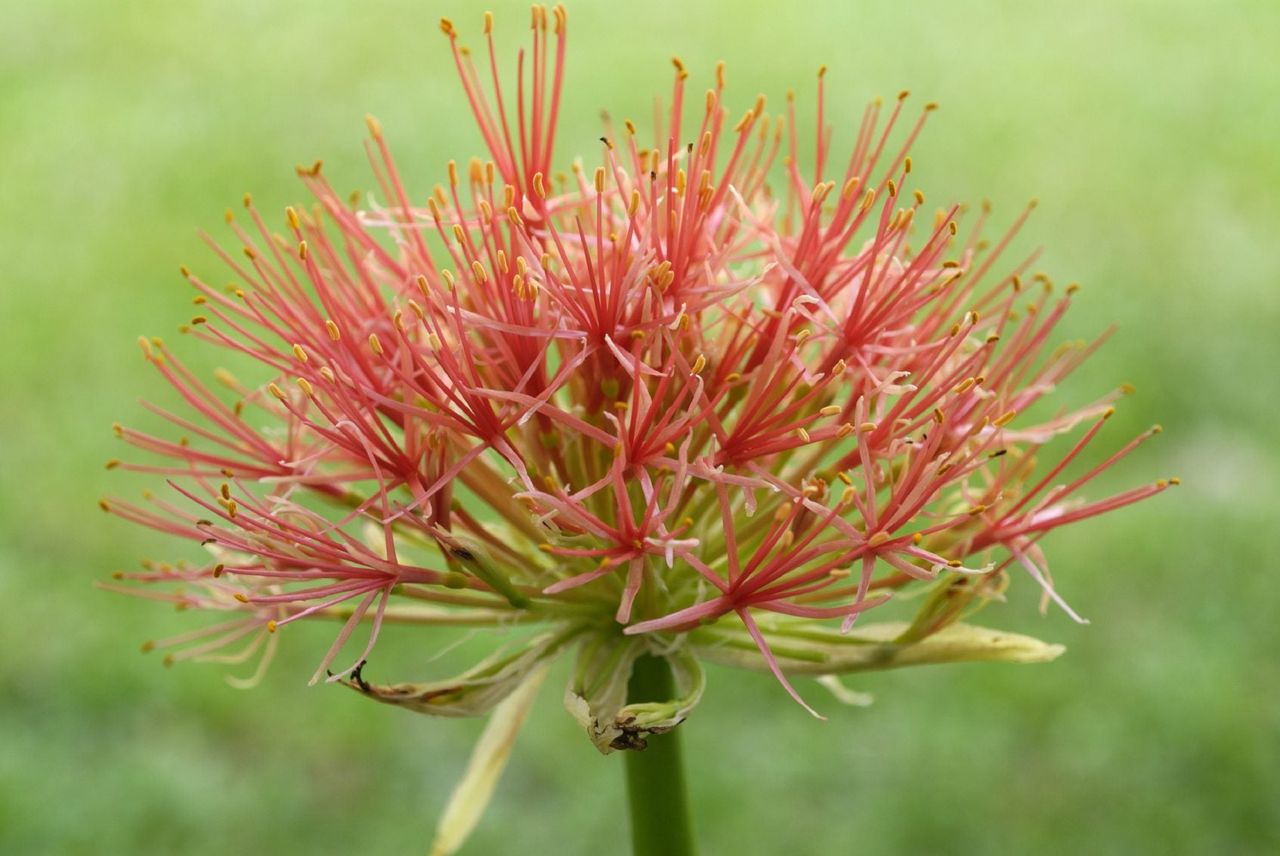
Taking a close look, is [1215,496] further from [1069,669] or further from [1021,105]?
[1021,105]

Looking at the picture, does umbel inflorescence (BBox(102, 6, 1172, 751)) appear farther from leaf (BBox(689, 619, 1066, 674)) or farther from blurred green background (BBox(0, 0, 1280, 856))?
blurred green background (BBox(0, 0, 1280, 856))

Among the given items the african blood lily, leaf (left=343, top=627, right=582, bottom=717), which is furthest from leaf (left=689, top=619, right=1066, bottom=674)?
leaf (left=343, top=627, right=582, bottom=717)

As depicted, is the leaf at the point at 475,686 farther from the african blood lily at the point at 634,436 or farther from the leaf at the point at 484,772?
the leaf at the point at 484,772

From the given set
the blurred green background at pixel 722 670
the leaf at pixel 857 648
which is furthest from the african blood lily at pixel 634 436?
the blurred green background at pixel 722 670

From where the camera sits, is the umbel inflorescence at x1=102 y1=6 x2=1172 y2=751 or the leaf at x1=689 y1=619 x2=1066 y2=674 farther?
the leaf at x1=689 y1=619 x2=1066 y2=674

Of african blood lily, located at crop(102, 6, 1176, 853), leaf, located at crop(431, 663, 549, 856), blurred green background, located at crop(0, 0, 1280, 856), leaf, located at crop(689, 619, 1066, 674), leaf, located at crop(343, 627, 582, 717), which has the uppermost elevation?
african blood lily, located at crop(102, 6, 1176, 853)

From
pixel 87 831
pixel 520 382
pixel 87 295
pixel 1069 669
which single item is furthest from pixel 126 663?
pixel 520 382

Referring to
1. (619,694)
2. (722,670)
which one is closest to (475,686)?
(619,694)

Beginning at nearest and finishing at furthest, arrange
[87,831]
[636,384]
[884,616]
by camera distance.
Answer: [636,384], [87,831], [884,616]
